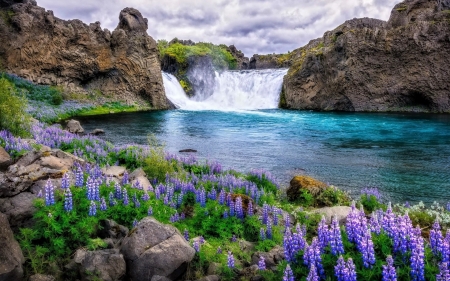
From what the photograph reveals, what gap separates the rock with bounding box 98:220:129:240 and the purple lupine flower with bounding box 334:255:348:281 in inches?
154

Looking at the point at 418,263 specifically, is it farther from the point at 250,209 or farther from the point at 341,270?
the point at 250,209

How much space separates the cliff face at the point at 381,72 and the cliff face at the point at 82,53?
2137 cm

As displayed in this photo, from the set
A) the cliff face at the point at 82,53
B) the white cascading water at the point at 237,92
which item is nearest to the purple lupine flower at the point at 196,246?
the cliff face at the point at 82,53

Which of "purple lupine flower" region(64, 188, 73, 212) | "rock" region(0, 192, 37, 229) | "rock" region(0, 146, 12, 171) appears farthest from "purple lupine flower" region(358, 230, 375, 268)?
"rock" region(0, 146, 12, 171)

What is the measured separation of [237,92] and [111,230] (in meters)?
53.8

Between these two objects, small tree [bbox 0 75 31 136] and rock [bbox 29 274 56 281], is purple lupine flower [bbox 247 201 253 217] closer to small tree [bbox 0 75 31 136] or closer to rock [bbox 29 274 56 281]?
rock [bbox 29 274 56 281]

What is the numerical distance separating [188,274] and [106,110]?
144 ft

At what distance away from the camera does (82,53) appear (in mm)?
49594

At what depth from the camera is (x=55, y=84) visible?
1882 inches

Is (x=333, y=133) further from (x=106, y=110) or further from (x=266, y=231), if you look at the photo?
(x=106, y=110)

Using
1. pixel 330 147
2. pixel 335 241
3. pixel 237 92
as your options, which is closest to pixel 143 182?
pixel 335 241

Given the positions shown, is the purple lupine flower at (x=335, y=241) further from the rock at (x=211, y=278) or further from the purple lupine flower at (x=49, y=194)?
the purple lupine flower at (x=49, y=194)

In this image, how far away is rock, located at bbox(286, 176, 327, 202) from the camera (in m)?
11.9

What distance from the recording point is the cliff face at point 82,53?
148ft
